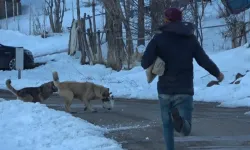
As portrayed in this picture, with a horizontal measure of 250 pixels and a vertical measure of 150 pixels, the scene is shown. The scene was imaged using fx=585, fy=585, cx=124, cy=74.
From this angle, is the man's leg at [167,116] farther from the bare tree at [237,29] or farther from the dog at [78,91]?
the bare tree at [237,29]

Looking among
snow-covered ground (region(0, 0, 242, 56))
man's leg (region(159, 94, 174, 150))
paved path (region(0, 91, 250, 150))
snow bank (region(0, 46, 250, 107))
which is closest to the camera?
man's leg (region(159, 94, 174, 150))

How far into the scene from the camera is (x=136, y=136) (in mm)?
10406

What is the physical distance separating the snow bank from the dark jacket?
872 centimetres

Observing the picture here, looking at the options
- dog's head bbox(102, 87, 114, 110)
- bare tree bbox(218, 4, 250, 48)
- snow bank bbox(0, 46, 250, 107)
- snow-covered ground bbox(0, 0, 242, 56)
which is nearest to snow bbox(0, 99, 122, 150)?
dog's head bbox(102, 87, 114, 110)

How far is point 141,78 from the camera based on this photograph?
2289 cm

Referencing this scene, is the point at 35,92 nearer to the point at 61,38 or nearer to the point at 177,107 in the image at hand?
the point at 177,107

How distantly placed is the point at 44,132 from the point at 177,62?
350cm

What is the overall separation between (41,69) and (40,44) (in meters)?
10.1

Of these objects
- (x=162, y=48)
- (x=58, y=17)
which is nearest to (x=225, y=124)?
(x=162, y=48)

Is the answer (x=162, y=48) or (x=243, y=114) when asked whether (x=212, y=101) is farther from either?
(x=162, y=48)

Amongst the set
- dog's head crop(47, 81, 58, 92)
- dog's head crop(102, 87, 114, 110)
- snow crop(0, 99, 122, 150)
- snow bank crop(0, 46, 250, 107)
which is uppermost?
dog's head crop(47, 81, 58, 92)

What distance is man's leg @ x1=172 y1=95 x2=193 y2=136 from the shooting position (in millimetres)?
7203

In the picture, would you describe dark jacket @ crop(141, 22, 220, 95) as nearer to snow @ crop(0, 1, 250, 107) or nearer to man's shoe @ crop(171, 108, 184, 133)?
man's shoe @ crop(171, 108, 184, 133)

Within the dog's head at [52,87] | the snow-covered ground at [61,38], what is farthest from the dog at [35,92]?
the snow-covered ground at [61,38]
